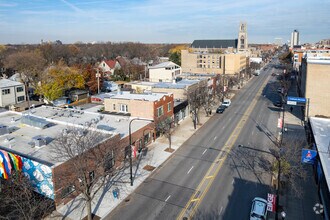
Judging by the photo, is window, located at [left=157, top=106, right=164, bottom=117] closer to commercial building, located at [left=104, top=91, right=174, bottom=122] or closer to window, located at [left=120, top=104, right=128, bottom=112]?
commercial building, located at [left=104, top=91, right=174, bottom=122]

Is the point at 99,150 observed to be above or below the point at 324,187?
above

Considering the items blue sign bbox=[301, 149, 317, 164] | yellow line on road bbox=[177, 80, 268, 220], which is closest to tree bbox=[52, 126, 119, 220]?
yellow line on road bbox=[177, 80, 268, 220]

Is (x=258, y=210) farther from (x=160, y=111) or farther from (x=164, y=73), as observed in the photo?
(x=164, y=73)

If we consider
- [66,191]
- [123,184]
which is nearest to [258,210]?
[123,184]

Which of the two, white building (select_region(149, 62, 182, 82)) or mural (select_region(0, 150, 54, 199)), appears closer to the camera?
mural (select_region(0, 150, 54, 199))

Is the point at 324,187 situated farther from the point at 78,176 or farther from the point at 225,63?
the point at 225,63

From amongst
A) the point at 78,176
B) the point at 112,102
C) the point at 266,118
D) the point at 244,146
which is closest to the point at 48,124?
the point at 112,102

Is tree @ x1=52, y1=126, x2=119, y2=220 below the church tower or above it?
below
